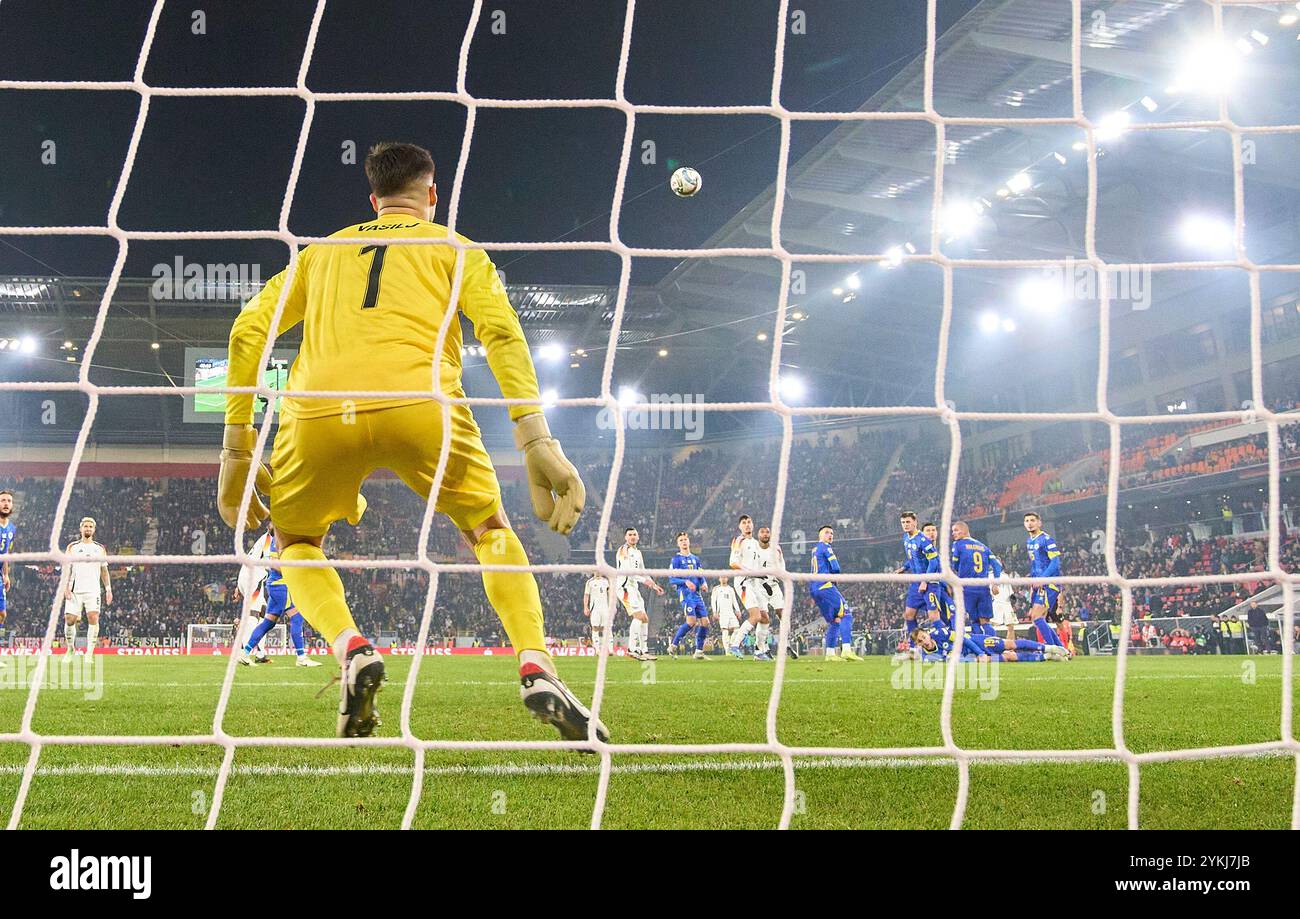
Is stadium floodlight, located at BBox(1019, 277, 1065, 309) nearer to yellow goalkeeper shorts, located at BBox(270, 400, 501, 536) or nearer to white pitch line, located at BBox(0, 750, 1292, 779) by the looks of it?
white pitch line, located at BBox(0, 750, 1292, 779)

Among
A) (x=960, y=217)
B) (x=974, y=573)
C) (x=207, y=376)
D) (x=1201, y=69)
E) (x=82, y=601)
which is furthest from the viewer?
(x=207, y=376)

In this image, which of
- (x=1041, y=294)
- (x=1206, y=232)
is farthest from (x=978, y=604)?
(x=1041, y=294)

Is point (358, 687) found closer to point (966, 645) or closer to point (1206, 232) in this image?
point (966, 645)

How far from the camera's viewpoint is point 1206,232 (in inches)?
676

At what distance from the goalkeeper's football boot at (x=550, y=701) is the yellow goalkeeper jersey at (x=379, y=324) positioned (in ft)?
2.57

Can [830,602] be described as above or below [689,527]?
below

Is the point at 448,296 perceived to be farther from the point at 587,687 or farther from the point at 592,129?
the point at 592,129

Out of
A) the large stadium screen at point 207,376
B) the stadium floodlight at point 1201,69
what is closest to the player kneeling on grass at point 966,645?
the stadium floodlight at point 1201,69

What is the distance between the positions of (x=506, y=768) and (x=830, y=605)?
759cm

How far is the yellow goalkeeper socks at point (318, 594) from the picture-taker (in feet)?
9.53

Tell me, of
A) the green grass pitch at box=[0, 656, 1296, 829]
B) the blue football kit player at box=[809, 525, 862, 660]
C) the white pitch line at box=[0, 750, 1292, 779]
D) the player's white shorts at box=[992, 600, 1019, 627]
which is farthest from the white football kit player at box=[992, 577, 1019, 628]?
the white pitch line at box=[0, 750, 1292, 779]

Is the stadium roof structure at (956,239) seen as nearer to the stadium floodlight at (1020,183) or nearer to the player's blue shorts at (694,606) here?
the stadium floodlight at (1020,183)

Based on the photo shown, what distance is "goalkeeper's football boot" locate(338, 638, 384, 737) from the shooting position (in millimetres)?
2799

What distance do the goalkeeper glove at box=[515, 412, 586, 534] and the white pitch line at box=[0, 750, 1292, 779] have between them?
84cm
